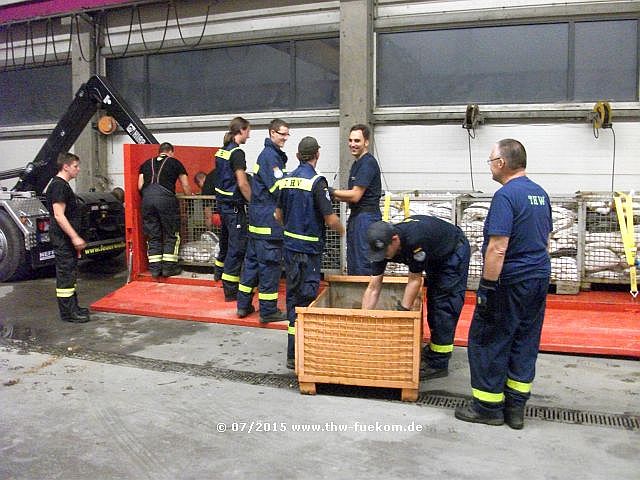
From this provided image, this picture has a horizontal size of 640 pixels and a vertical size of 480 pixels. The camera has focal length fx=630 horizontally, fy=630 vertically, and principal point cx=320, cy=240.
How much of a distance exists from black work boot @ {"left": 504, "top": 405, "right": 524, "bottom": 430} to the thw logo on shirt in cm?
130

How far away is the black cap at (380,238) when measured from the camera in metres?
4.14

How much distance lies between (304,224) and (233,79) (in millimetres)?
6089

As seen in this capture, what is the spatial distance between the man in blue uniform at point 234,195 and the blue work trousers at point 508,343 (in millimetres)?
3434

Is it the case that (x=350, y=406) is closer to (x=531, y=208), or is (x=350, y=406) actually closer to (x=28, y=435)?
(x=531, y=208)

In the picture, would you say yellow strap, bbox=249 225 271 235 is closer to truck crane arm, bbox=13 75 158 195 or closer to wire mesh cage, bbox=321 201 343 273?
wire mesh cage, bbox=321 201 343 273

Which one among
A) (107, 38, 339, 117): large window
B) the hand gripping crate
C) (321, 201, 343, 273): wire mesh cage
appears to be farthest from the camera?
(107, 38, 339, 117): large window

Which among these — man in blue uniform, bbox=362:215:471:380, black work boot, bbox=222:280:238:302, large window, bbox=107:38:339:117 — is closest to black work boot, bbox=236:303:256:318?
black work boot, bbox=222:280:238:302

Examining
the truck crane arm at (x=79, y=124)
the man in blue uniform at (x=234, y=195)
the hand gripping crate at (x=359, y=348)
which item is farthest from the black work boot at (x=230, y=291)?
the truck crane arm at (x=79, y=124)

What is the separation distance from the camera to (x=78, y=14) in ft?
37.5

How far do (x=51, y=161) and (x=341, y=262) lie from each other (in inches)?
202

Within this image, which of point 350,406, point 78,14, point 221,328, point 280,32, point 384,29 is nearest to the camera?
point 350,406

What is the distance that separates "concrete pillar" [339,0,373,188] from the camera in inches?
360

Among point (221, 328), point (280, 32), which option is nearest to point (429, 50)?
point (280, 32)

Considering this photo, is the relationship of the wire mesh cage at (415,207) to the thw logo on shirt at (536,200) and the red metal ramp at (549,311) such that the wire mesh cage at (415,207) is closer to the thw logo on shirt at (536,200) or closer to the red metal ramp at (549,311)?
the red metal ramp at (549,311)
